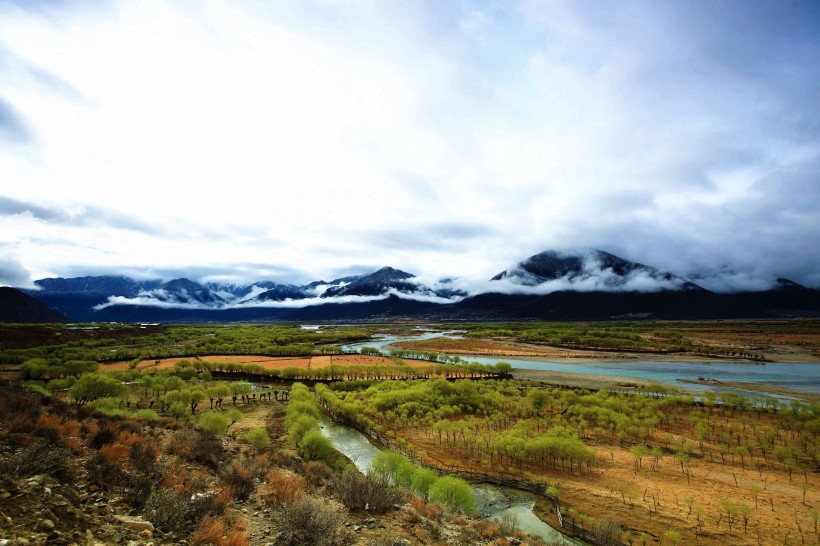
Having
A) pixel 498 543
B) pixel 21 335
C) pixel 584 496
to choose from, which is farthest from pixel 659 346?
pixel 21 335

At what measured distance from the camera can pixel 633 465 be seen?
37.5 meters

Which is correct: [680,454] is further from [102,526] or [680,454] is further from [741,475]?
[102,526]

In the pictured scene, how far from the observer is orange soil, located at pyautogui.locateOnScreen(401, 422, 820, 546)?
85.9 feet

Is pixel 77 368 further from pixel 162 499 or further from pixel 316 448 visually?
pixel 162 499

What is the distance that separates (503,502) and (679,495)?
1477cm

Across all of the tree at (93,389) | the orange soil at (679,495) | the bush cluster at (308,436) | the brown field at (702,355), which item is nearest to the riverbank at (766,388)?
the brown field at (702,355)

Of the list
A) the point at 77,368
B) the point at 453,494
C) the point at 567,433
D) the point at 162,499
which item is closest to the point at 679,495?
the point at 567,433

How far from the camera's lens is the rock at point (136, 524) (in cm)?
1112

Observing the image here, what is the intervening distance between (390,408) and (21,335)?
502 feet

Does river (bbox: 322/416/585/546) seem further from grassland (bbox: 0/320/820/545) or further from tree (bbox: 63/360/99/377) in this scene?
tree (bbox: 63/360/99/377)

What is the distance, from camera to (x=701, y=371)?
333 ft

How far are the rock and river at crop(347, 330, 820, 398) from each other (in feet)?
311

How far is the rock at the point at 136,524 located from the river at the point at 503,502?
850 inches

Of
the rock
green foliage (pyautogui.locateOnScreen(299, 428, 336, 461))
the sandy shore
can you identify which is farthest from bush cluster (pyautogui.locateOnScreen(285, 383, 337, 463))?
the sandy shore
